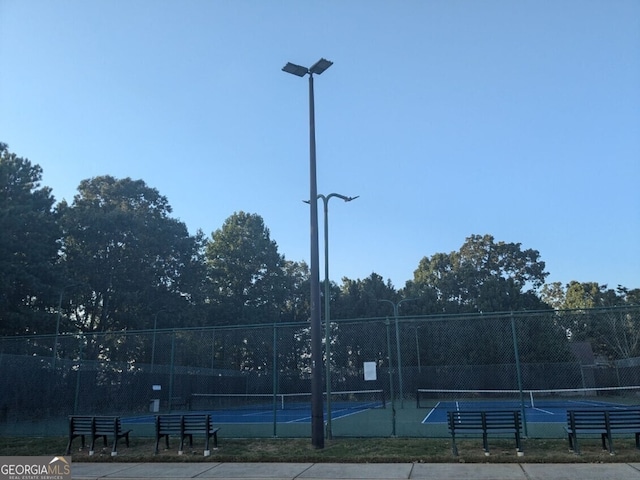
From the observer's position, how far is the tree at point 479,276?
59.8 meters

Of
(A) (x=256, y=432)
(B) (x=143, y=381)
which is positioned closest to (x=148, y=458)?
(A) (x=256, y=432)

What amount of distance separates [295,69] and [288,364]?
876 inches

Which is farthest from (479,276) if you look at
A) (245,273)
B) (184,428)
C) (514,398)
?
(184,428)

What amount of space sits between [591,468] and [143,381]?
19411 mm

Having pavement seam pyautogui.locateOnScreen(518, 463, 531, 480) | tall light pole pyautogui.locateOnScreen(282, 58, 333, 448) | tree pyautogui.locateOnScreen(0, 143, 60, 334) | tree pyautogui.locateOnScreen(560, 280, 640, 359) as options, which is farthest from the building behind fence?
tree pyautogui.locateOnScreen(0, 143, 60, 334)

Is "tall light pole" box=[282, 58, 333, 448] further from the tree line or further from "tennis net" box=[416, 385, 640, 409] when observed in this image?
"tennis net" box=[416, 385, 640, 409]

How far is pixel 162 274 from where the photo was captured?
48.0 meters

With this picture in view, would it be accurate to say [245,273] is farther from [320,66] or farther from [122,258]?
[320,66]

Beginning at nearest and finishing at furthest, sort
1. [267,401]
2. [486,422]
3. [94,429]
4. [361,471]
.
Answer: [361,471], [486,422], [94,429], [267,401]

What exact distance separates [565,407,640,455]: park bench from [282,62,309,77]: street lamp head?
9982 mm

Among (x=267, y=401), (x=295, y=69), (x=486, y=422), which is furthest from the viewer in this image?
(x=267, y=401)

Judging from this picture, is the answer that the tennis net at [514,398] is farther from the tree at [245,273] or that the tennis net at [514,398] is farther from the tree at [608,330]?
the tree at [245,273]

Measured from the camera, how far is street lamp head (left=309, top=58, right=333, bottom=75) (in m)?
13.2

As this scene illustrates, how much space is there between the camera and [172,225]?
5062cm
